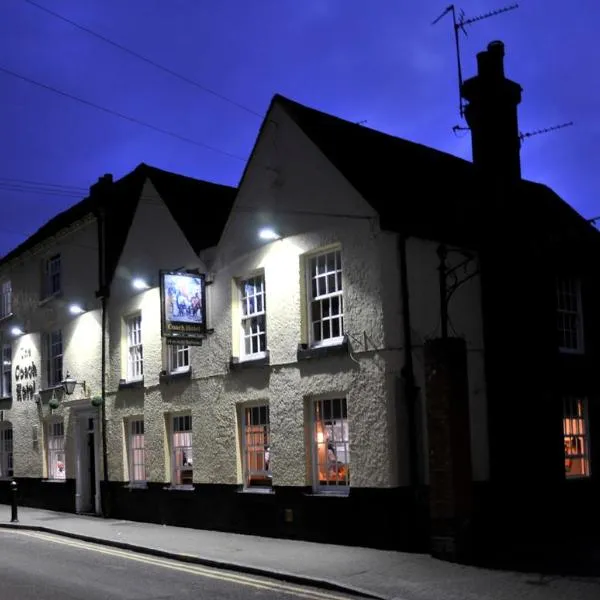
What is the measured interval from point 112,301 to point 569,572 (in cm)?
1339

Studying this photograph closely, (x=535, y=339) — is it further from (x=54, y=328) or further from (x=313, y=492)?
(x=54, y=328)

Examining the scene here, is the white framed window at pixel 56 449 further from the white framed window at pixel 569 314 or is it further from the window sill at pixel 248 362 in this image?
the white framed window at pixel 569 314

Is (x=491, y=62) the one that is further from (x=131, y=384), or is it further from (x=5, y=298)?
(x=5, y=298)

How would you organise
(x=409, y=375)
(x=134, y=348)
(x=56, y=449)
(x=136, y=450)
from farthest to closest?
1. (x=56, y=449)
2. (x=134, y=348)
3. (x=136, y=450)
4. (x=409, y=375)

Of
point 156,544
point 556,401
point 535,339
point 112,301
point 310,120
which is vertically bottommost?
point 156,544

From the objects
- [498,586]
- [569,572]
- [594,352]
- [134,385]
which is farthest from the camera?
[134,385]

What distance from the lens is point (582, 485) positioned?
16406 mm

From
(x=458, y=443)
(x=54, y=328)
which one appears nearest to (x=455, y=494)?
(x=458, y=443)

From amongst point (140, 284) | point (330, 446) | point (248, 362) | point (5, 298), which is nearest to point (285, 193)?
point (248, 362)

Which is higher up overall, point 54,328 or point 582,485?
point 54,328

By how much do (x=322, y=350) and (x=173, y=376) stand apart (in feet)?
16.3

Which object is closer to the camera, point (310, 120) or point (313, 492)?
point (313, 492)

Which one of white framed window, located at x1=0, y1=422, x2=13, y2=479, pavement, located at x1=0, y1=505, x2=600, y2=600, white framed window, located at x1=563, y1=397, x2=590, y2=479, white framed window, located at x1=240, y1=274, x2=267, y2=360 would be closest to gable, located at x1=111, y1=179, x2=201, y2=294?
white framed window, located at x1=240, y1=274, x2=267, y2=360

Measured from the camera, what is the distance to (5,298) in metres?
27.5
